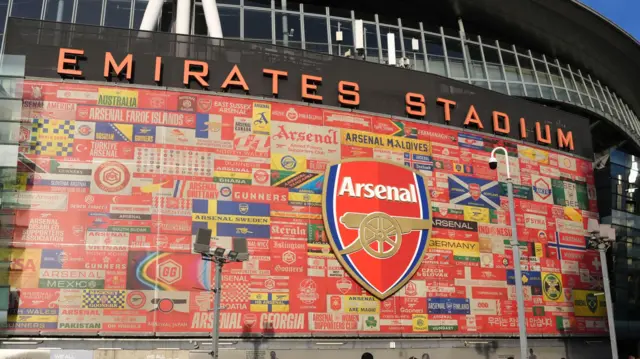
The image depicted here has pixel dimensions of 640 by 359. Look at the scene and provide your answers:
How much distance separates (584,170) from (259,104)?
20.0 meters

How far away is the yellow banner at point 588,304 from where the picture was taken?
33.5m

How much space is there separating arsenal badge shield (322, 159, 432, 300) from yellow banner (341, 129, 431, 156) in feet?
3.00

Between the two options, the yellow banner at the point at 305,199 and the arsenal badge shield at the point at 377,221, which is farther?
the arsenal badge shield at the point at 377,221

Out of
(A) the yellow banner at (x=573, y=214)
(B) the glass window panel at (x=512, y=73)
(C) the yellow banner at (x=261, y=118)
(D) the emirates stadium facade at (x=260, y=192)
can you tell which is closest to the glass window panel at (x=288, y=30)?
(D) the emirates stadium facade at (x=260, y=192)

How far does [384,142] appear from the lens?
30453 millimetres

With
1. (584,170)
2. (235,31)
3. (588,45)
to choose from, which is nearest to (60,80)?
(235,31)

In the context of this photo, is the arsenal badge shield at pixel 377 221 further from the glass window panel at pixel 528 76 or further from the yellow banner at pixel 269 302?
the glass window panel at pixel 528 76

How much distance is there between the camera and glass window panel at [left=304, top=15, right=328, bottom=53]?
118 ft

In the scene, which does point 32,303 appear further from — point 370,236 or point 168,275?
point 370,236

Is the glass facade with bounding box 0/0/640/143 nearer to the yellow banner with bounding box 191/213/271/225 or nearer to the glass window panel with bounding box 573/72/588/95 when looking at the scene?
the glass window panel with bounding box 573/72/588/95

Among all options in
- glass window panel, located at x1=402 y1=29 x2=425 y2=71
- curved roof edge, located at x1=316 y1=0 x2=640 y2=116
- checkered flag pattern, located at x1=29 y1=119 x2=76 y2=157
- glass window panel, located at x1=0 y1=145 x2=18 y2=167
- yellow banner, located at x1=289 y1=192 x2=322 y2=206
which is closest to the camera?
glass window panel, located at x1=0 y1=145 x2=18 y2=167

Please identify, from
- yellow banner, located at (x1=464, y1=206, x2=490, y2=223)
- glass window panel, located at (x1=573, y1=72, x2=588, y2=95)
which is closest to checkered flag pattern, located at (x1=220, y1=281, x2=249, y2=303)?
yellow banner, located at (x1=464, y1=206, x2=490, y2=223)

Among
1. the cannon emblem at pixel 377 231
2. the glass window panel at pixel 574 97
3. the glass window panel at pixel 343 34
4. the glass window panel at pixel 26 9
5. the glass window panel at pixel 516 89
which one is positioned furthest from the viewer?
the glass window panel at pixel 574 97

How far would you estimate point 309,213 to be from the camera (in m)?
27.9
